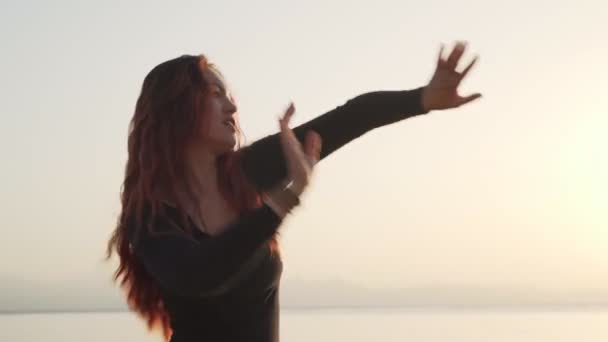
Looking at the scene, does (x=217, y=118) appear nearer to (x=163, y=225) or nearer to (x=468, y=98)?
(x=163, y=225)

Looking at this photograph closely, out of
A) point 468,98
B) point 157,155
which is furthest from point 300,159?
point 468,98

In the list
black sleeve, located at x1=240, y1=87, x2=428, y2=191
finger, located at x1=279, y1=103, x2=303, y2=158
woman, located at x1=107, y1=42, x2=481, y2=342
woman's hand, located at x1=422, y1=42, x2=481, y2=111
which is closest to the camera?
finger, located at x1=279, y1=103, x2=303, y2=158

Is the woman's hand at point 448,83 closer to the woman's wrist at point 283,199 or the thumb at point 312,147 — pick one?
the thumb at point 312,147

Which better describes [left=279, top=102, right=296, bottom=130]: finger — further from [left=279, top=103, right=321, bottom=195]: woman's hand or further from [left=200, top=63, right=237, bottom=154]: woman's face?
[left=200, top=63, right=237, bottom=154]: woman's face

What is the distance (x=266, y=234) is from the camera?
2.98m

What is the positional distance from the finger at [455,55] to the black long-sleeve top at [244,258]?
0.18 m

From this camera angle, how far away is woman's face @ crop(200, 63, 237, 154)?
11.9 feet

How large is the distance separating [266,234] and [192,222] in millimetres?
686

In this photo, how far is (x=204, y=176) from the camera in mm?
3828

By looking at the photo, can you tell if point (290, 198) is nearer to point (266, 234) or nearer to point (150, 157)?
point (266, 234)

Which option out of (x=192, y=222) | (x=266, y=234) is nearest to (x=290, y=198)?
(x=266, y=234)

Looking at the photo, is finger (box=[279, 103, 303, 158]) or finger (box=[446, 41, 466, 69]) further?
finger (box=[446, 41, 466, 69])

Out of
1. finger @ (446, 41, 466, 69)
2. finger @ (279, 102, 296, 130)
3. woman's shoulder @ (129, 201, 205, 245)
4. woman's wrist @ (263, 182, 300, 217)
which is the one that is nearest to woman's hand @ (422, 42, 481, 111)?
finger @ (446, 41, 466, 69)

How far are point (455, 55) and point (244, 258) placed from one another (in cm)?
117
